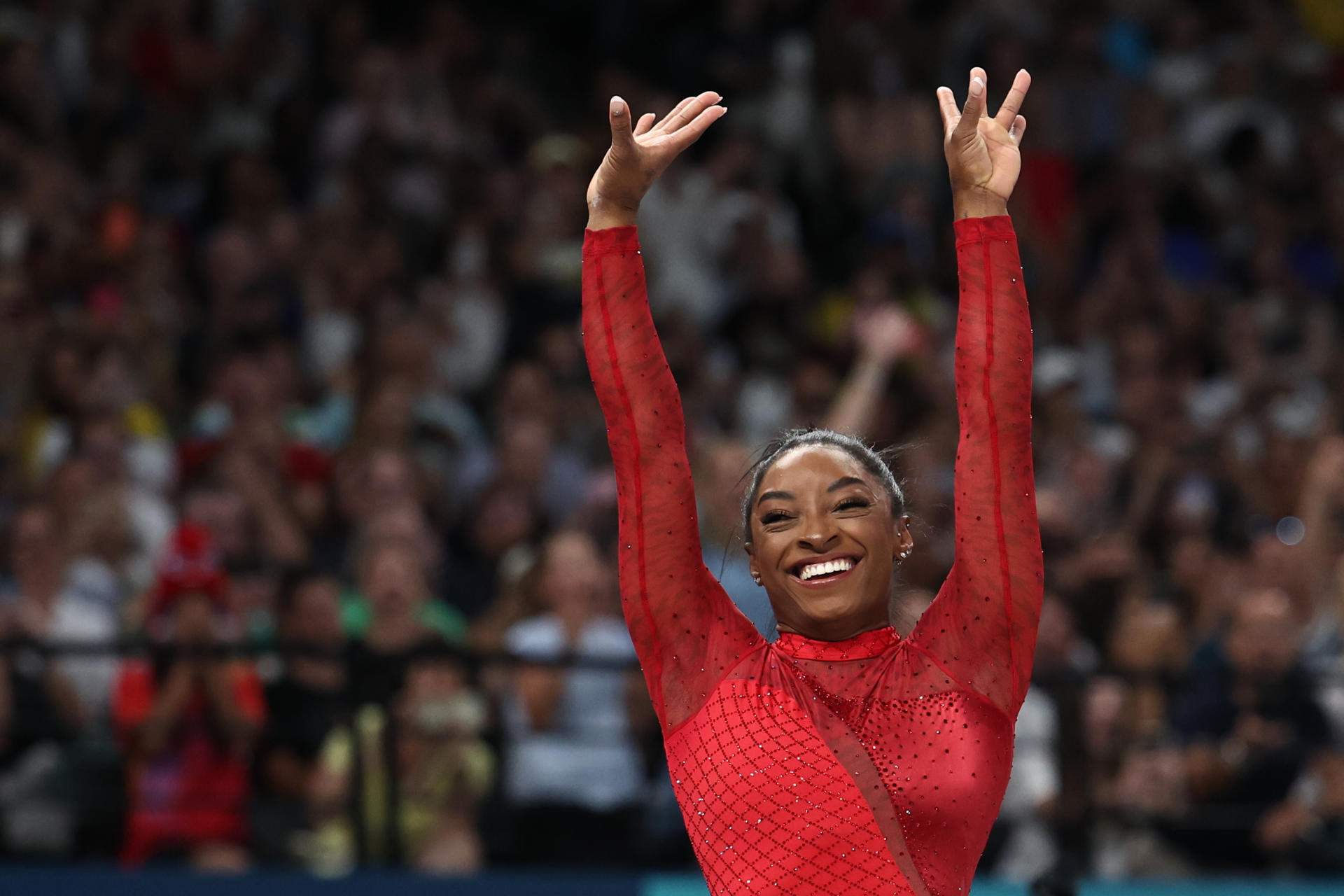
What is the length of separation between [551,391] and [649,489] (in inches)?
202

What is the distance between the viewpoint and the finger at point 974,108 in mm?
2662

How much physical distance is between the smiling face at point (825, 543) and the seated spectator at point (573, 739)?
299 centimetres

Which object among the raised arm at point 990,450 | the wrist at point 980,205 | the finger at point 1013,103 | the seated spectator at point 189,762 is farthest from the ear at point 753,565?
the seated spectator at point 189,762

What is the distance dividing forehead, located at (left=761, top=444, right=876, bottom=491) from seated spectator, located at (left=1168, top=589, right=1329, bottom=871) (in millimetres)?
3399

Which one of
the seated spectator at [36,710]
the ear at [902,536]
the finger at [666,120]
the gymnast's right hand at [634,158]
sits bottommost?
the seated spectator at [36,710]

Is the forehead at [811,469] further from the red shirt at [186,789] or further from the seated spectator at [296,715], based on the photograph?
the red shirt at [186,789]

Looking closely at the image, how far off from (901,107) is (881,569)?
694 centimetres

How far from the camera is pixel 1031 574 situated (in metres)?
2.65

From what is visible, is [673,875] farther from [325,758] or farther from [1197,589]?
[1197,589]

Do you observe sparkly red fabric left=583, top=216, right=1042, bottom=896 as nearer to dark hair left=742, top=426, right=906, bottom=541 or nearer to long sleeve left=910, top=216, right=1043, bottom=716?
long sleeve left=910, top=216, right=1043, bottom=716

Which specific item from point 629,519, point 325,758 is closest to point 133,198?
point 325,758

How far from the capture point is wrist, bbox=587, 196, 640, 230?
275 centimetres

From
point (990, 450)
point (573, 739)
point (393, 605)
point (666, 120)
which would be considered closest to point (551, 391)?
point (393, 605)

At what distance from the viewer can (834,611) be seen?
106 inches
